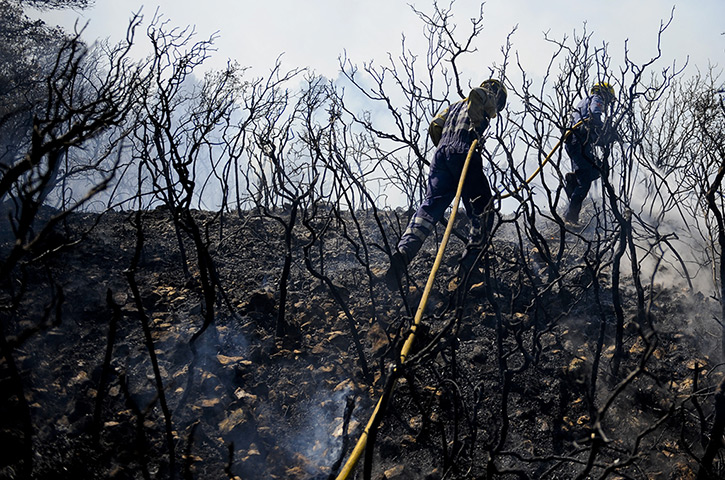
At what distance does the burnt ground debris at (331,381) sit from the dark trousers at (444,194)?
481 mm

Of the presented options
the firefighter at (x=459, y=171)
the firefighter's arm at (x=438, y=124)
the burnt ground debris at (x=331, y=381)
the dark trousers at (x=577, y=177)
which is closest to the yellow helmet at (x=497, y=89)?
the firefighter at (x=459, y=171)

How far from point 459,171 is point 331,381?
6.79ft

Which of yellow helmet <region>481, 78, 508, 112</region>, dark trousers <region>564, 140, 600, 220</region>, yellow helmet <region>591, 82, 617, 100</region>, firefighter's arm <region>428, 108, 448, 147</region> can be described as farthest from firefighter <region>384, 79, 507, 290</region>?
dark trousers <region>564, 140, 600, 220</region>

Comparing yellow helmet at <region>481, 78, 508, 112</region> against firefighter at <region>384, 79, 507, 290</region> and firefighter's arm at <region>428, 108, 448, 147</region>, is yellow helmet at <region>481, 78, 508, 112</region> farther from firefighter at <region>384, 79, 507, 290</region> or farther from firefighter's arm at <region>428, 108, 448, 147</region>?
firefighter's arm at <region>428, 108, 448, 147</region>

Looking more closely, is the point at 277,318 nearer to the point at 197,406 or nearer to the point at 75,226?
the point at 197,406

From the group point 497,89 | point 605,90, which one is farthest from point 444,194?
point 605,90

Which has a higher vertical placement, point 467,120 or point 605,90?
point 605,90

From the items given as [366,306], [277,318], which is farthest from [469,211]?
[277,318]

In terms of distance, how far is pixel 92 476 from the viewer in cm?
194

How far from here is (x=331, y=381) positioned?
2.72 metres

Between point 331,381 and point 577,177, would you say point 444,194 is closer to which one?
point 331,381

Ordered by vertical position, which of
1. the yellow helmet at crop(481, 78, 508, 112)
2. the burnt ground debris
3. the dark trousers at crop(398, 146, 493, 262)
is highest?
the yellow helmet at crop(481, 78, 508, 112)

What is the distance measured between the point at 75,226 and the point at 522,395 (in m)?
4.98

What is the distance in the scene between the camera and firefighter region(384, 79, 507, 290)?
3559 millimetres
